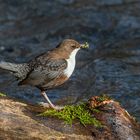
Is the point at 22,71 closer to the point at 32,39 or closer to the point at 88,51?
the point at 88,51

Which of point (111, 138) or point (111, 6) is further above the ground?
point (111, 138)

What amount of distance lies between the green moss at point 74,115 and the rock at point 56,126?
1.7 inches

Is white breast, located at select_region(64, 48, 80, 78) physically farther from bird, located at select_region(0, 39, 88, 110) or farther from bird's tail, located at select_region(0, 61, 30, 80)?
bird's tail, located at select_region(0, 61, 30, 80)

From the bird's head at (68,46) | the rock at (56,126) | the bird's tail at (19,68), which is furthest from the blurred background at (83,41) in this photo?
the rock at (56,126)

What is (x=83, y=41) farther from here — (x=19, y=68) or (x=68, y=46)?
(x=19, y=68)

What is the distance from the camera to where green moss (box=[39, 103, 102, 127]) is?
491 cm

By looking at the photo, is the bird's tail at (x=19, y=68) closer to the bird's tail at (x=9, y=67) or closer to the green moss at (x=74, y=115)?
the bird's tail at (x=9, y=67)

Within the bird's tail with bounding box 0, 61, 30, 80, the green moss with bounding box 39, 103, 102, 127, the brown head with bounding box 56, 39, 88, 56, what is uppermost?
the brown head with bounding box 56, 39, 88, 56

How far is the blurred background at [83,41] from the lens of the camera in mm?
8023

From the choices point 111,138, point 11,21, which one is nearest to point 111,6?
point 11,21

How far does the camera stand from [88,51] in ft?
31.8

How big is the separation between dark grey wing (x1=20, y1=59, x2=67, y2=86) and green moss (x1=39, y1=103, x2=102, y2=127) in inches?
26.8

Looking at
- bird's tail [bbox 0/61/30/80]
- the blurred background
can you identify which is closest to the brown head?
bird's tail [bbox 0/61/30/80]

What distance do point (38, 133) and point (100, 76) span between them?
3970 mm
